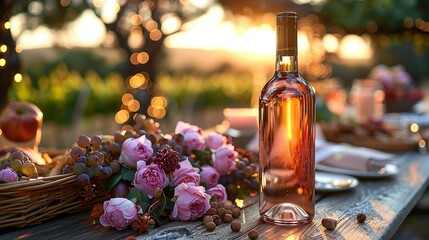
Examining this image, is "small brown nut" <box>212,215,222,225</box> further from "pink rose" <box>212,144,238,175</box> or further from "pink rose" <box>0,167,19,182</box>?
"pink rose" <box>0,167,19,182</box>

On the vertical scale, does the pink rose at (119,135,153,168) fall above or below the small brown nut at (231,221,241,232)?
above

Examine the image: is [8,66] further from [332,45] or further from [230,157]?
[332,45]

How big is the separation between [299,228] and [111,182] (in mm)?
400

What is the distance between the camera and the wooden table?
3.35ft

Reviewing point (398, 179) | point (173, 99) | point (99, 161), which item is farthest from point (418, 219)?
point (173, 99)

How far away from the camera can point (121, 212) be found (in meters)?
1.02

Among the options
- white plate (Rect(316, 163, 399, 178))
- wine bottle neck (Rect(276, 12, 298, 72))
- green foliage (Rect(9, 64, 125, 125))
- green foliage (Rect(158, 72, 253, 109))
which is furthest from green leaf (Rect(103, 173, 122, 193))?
green foliage (Rect(158, 72, 253, 109))

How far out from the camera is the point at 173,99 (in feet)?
23.2

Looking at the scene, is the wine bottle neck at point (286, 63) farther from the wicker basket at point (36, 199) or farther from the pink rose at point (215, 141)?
Answer: the wicker basket at point (36, 199)

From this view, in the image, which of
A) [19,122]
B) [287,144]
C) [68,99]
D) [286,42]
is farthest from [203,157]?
[68,99]

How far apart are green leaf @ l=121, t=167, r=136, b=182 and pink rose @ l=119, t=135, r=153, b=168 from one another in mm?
10

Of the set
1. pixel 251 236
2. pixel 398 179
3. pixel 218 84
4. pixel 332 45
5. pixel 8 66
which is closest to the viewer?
pixel 251 236

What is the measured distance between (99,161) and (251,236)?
1.16 feet

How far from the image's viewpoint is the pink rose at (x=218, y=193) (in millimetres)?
1185
